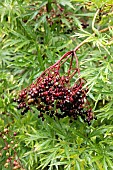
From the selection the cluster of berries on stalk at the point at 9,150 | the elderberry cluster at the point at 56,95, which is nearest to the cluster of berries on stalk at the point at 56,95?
the elderberry cluster at the point at 56,95

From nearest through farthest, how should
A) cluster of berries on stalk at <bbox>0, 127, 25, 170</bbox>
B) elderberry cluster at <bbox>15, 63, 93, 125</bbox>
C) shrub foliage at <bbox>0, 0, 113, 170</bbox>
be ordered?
elderberry cluster at <bbox>15, 63, 93, 125</bbox> → shrub foliage at <bbox>0, 0, 113, 170</bbox> → cluster of berries on stalk at <bbox>0, 127, 25, 170</bbox>

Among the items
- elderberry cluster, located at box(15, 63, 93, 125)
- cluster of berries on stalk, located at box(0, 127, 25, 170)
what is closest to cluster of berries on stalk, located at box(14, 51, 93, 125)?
elderberry cluster, located at box(15, 63, 93, 125)

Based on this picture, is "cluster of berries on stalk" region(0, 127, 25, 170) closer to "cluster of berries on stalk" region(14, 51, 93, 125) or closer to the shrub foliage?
the shrub foliage

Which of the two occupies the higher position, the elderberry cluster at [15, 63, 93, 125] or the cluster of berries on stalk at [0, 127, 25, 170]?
the elderberry cluster at [15, 63, 93, 125]

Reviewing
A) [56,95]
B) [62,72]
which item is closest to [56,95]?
[56,95]

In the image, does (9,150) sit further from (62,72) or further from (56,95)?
(56,95)

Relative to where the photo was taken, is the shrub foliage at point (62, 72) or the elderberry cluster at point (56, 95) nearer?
the elderberry cluster at point (56, 95)

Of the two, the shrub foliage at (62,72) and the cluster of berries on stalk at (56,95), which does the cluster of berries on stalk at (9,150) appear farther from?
the cluster of berries on stalk at (56,95)

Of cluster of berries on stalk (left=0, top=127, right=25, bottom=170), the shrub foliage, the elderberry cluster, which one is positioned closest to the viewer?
the elderberry cluster

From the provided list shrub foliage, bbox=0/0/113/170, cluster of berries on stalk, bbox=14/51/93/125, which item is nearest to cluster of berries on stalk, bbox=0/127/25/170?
shrub foliage, bbox=0/0/113/170

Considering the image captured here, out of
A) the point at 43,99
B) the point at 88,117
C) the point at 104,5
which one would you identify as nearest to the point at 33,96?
the point at 43,99

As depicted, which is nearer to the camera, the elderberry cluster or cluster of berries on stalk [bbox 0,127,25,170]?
the elderberry cluster
